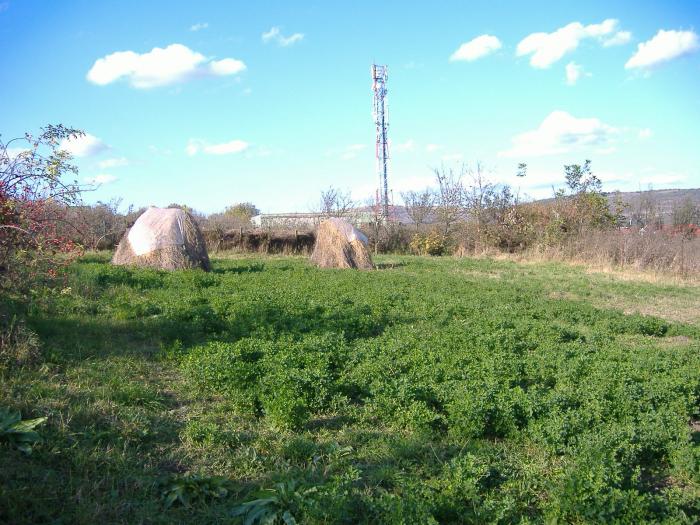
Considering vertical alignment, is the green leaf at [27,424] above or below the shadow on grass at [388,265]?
below

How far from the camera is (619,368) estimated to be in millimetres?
6148

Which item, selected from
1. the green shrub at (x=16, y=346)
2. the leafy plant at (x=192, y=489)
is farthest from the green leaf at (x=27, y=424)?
the green shrub at (x=16, y=346)

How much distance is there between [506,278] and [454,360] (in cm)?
997

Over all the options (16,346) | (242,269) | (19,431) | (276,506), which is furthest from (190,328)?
(242,269)

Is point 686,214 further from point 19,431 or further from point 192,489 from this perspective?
point 19,431

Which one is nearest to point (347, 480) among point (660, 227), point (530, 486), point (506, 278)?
point (530, 486)

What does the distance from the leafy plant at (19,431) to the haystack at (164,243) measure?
1079cm

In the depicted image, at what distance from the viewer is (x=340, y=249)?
17562 millimetres

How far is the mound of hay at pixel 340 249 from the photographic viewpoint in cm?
1752

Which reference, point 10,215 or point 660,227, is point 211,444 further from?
point 660,227

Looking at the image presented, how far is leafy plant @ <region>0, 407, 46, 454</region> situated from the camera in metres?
4.01

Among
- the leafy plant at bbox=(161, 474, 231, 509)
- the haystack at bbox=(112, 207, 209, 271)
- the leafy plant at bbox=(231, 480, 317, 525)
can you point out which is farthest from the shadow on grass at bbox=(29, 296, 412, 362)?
the haystack at bbox=(112, 207, 209, 271)

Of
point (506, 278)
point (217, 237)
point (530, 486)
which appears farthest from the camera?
point (217, 237)

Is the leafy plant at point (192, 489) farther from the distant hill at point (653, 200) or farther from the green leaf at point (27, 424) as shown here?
the distant hill at point (653, 200)
